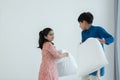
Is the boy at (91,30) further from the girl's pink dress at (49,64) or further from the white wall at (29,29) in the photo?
the white wall at (29,29)

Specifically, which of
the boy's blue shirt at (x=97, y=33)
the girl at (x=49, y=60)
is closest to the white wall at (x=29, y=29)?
the girl at (x=49, y=60)

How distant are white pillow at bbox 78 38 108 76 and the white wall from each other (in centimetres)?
109

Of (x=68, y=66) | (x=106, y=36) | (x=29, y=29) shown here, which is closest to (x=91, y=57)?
(x=106, y=36)

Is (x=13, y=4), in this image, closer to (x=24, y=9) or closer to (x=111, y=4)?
(x=24, y=9)

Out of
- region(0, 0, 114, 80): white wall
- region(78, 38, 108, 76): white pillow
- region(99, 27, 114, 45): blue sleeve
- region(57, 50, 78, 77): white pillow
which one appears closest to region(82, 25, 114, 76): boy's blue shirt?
region(99, 27, 114, 45): blue sleeve

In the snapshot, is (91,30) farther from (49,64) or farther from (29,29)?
(29,29)

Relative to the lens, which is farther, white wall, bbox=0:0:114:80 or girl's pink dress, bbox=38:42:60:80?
white wall, bbox=0:0:114:80

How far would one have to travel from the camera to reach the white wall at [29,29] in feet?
9.55

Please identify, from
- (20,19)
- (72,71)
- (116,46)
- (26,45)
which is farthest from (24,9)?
(116,46)

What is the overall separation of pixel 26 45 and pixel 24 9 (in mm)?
455

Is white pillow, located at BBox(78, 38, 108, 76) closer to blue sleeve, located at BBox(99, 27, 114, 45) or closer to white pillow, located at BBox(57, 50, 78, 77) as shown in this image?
blue sleeve, located at BBox(99, 27, 114, 45)

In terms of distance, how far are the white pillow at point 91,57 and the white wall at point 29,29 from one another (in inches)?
43.0

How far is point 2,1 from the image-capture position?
115 inches

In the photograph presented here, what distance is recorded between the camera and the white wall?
2.91 meters
